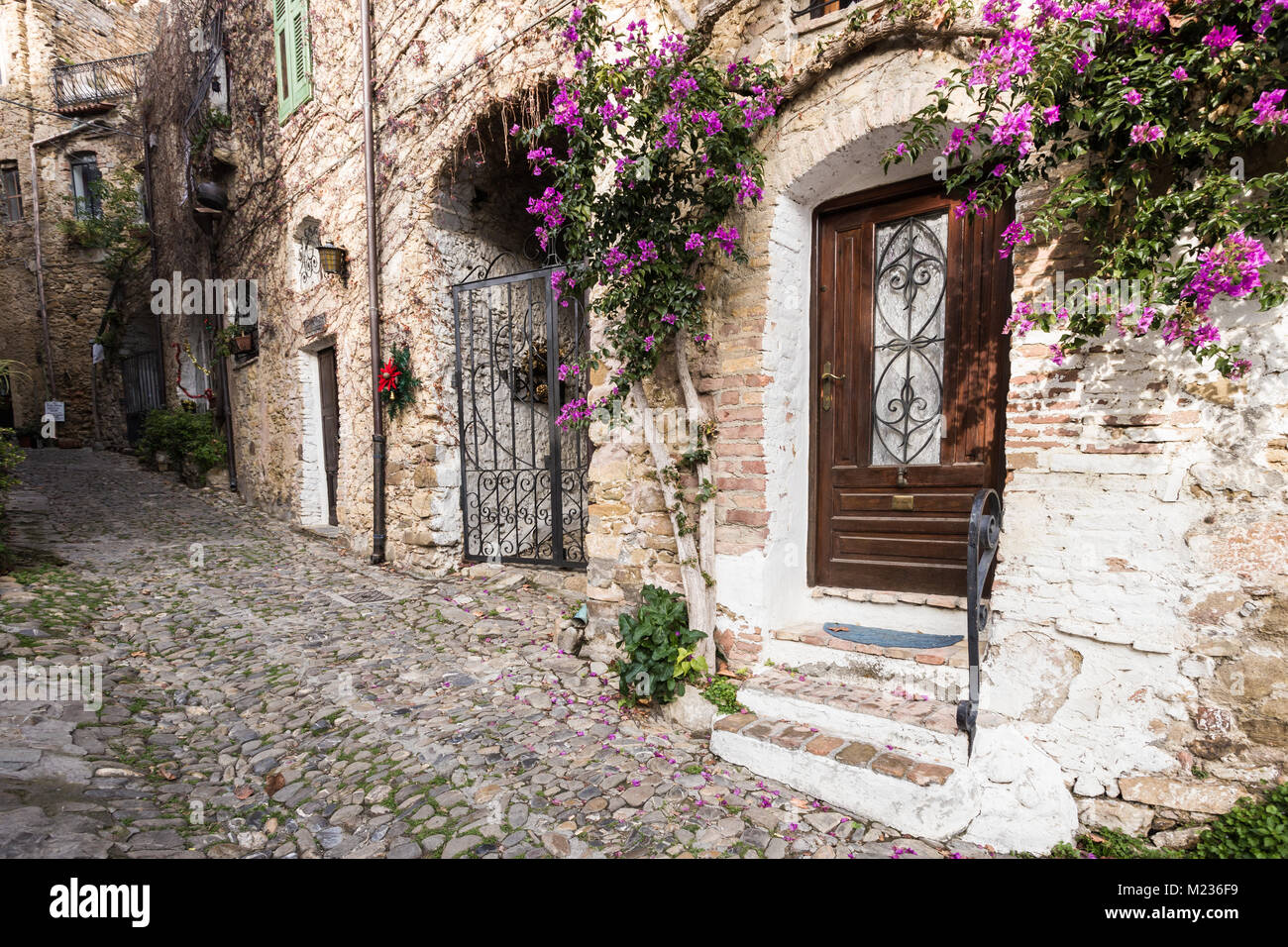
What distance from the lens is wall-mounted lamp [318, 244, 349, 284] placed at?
6203 mm

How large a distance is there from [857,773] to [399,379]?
16.4 ft

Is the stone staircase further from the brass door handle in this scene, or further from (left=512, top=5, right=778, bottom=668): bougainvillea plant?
the brass door handle

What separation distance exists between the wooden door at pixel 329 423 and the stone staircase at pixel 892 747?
6262mm

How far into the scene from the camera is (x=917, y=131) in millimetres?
2551

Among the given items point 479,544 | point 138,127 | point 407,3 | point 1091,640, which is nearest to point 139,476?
point 138,127

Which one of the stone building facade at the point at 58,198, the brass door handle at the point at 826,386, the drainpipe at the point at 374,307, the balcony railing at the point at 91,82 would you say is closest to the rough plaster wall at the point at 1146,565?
the brass door handle at the point at 826,386

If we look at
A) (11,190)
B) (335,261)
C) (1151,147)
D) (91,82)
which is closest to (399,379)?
(335,261)

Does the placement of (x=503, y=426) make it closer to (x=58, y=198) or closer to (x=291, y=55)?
(x=291, y=55)

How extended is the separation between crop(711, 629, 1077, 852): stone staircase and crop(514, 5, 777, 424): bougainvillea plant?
1.71m

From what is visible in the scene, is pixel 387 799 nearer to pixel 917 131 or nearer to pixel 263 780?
pixel 263 780

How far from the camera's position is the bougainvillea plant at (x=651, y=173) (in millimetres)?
2799

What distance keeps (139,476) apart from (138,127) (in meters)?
7.36

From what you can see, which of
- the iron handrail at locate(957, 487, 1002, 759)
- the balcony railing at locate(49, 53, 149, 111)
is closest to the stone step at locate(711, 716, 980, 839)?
the iron handrail at locate(957, 487, 1002, 759)

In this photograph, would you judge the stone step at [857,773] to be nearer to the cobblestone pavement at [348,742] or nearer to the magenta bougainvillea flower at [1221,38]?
the cobblestone pavement at [348,742]
